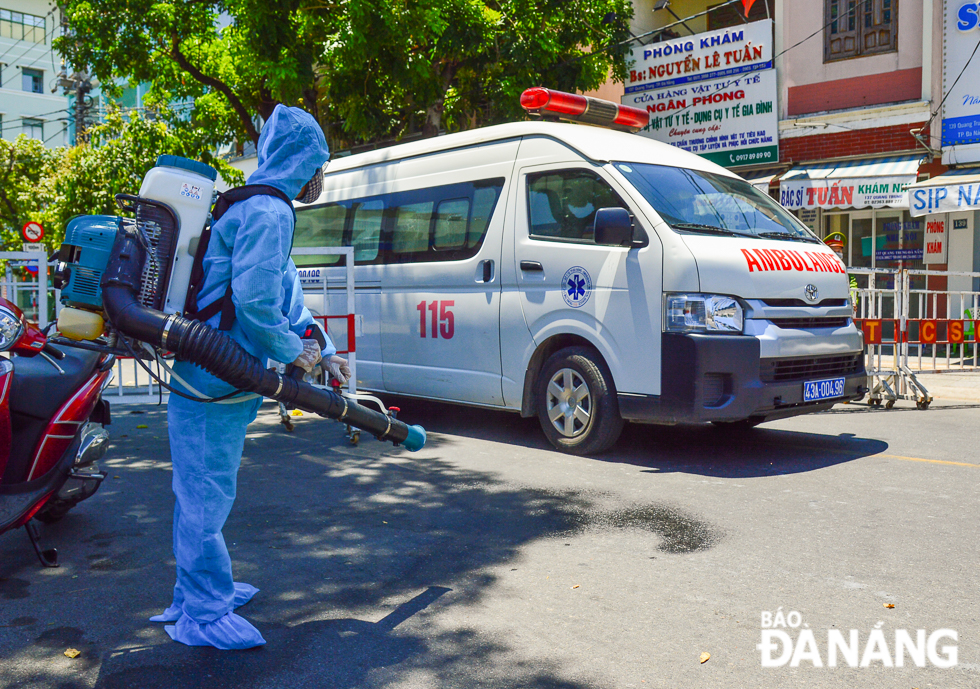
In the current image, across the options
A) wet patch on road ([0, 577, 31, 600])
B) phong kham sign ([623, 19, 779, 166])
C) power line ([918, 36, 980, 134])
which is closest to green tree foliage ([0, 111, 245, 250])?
phong kham sign ([623, 19, 779, 166])

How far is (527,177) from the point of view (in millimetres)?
6977

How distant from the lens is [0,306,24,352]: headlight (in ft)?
11.6

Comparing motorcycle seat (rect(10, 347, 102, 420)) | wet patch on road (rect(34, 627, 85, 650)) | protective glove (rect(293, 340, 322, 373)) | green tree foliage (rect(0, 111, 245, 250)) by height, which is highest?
green tree foliage (rect(0, 111, 245, 250))

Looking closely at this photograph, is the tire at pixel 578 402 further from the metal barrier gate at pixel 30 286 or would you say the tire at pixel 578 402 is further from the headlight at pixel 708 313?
the metal barrier gate at pixel 30 286

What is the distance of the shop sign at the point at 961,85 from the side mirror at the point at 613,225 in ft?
36.8

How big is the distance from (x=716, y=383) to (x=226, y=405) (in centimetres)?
362

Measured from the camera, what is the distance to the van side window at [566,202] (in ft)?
21.1

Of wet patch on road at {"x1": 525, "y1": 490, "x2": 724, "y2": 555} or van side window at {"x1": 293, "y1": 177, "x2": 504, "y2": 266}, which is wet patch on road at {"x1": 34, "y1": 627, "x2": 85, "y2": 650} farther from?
van side window at {"x1": 293, "y1": 177, "x2": 504, "y2": 266}

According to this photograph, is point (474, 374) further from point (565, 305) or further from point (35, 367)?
point (35, 367)

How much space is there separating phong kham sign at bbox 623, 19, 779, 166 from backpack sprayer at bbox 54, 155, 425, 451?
50.1 feet

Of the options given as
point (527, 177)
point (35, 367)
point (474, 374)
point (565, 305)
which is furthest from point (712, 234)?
point (35, 367)

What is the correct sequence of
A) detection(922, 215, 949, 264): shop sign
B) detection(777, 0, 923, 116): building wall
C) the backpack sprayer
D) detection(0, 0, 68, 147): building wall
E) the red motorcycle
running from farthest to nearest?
detection(0, 0, 68, 147): building wall
detection(922, 215, 949, 264): shop sign
detection(777, 0, 923, 116): building wall
the red motorcycle
the backpack sprayer

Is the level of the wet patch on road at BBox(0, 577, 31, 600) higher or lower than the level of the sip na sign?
lower

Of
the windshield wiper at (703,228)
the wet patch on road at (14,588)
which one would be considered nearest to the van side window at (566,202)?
the windshield wiper at (703,228)
